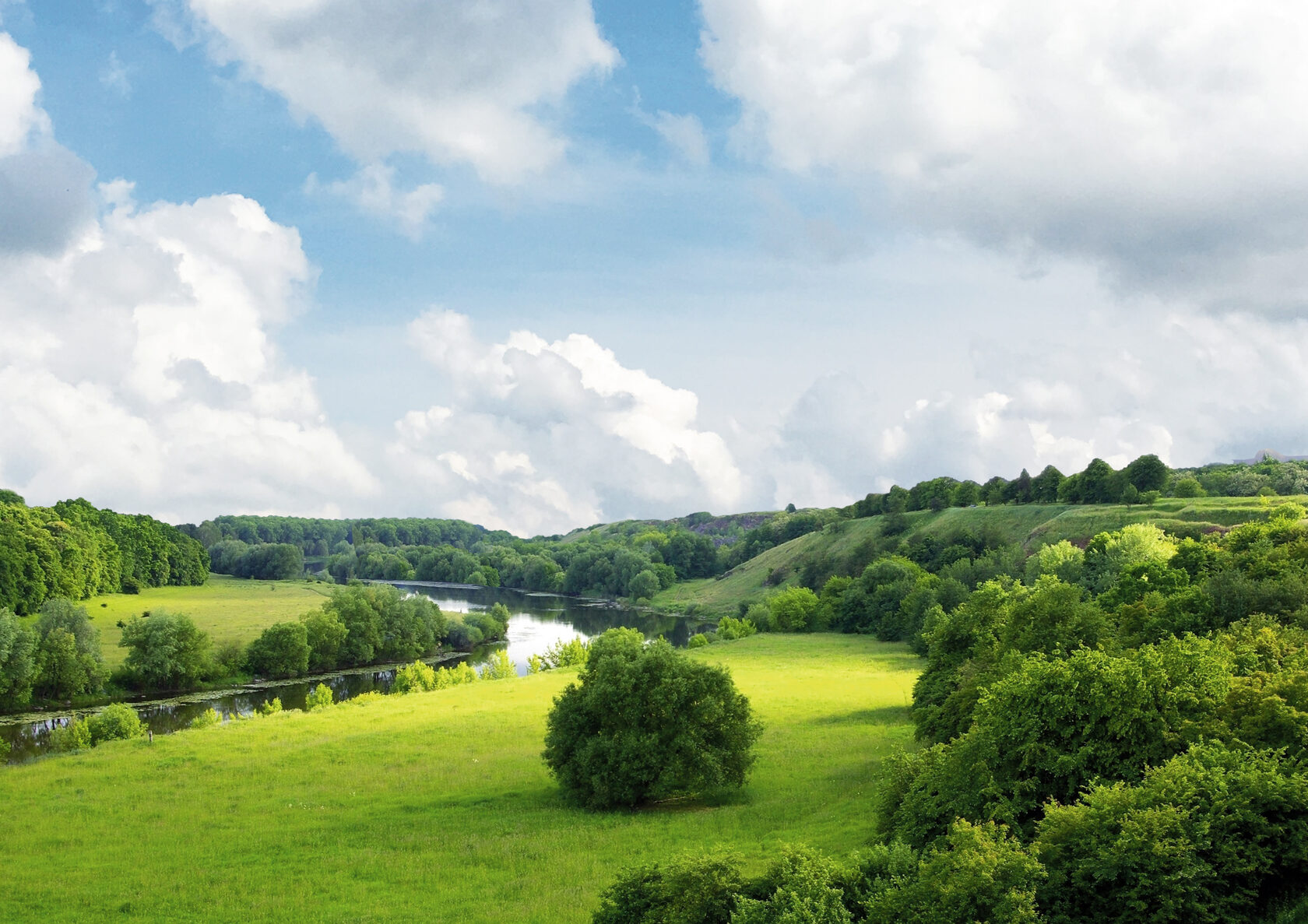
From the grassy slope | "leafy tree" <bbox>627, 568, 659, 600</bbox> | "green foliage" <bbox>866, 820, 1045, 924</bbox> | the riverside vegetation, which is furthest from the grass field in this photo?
"leafy tree" <bbox>627, 568, 659, 600</bbox>

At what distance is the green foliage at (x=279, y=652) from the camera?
90.1 metres

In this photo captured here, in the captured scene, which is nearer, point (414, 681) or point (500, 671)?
point (414, 681)

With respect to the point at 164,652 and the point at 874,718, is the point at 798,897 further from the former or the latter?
the point at 164,652

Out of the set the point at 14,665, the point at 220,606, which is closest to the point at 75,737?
the point at 14,665

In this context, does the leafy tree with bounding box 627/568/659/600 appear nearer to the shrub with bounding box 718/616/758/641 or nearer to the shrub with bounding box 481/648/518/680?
the shrub with bounding box 718/616/758/641

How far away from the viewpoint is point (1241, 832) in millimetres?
16453

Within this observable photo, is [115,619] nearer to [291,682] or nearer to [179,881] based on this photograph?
[291,682]

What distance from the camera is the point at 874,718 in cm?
5150

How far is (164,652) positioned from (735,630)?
6536 cm

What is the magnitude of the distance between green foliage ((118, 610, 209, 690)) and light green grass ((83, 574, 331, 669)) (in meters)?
2.70

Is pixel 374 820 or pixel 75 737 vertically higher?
pixel 75 737

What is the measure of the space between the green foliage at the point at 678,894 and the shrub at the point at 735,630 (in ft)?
299

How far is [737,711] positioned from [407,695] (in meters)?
41.3

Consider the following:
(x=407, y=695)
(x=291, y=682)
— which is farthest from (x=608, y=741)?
(x=291, y=682)
